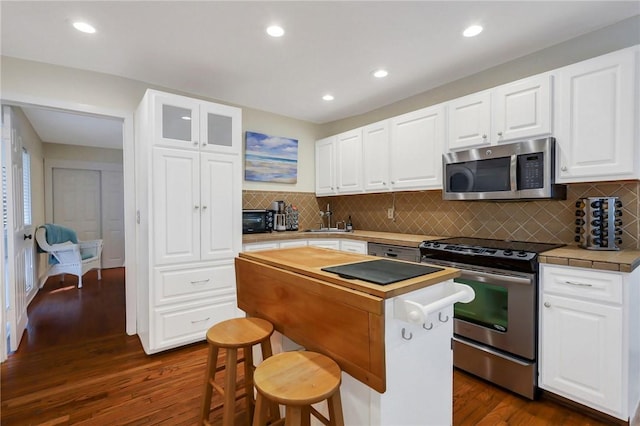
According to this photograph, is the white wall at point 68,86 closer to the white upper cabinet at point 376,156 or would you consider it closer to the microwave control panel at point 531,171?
the white upper cabinet at point 376,156

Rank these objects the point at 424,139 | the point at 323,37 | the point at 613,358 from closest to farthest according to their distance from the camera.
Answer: the point at 613,358, the point at 323,37, the point at 424,139

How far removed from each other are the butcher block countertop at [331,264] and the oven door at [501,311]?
935mm

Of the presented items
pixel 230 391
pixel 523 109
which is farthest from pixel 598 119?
pixel 230 391

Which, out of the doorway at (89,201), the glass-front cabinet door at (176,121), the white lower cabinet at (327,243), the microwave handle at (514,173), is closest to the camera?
the microwave handle at (514,173)

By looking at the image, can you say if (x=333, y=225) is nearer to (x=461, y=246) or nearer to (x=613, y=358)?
(x=461, y=246)

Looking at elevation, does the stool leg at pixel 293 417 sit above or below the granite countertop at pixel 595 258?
below

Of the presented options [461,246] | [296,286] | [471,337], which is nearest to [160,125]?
[296,286]

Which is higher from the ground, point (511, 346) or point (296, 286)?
point (296, 286)

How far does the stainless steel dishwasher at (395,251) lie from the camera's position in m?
2.69

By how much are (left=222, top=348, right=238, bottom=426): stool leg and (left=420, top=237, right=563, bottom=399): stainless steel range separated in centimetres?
169

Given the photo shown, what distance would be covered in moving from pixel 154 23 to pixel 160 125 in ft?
2.55

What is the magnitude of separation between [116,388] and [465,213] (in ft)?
10.6

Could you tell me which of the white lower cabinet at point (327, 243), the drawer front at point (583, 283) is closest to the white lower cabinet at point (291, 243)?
the white lower cabinet at point (327, 243)

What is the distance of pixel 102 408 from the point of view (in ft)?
6.31
